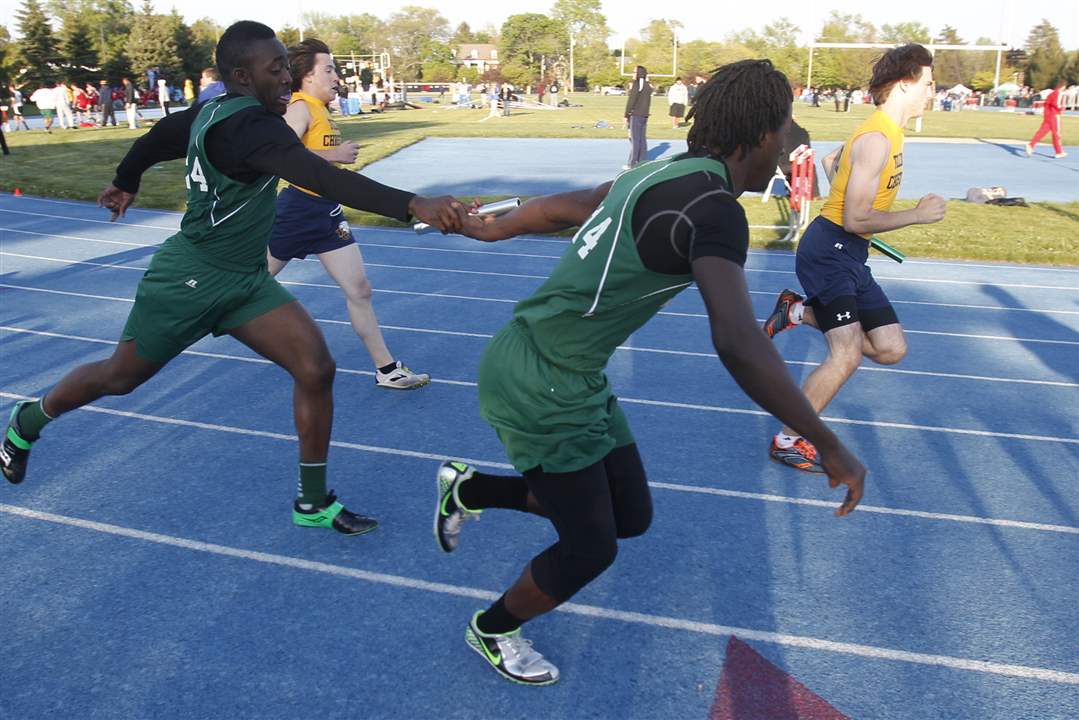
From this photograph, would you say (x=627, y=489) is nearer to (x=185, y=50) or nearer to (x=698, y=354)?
(x=698, y=354)

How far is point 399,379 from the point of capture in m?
5.84

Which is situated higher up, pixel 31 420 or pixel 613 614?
pixel 31 420

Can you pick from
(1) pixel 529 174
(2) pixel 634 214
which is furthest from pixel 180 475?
(1) pixel 529 174

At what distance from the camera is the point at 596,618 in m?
3.31

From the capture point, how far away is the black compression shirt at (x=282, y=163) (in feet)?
9.92

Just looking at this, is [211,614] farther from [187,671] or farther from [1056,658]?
[1056,658]

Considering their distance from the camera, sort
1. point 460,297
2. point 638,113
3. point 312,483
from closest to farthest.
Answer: point 312,483 → point 460,297 → point 638,113

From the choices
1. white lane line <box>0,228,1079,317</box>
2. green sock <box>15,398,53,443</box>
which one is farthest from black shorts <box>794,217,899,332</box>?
green sock <box>15,398,53,443</box>

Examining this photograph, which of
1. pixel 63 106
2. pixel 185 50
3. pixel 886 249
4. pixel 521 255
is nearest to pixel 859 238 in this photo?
pixel 886 249

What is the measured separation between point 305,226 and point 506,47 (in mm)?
139817

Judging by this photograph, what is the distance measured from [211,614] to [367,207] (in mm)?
1657

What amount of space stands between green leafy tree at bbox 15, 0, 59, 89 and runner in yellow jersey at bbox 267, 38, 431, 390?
5012 cm

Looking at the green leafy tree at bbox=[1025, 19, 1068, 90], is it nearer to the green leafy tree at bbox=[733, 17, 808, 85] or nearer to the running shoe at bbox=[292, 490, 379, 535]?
the green leafy tree at bbox=[733, 17, 808, 85]

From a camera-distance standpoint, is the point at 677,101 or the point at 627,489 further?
the point at 677,101
